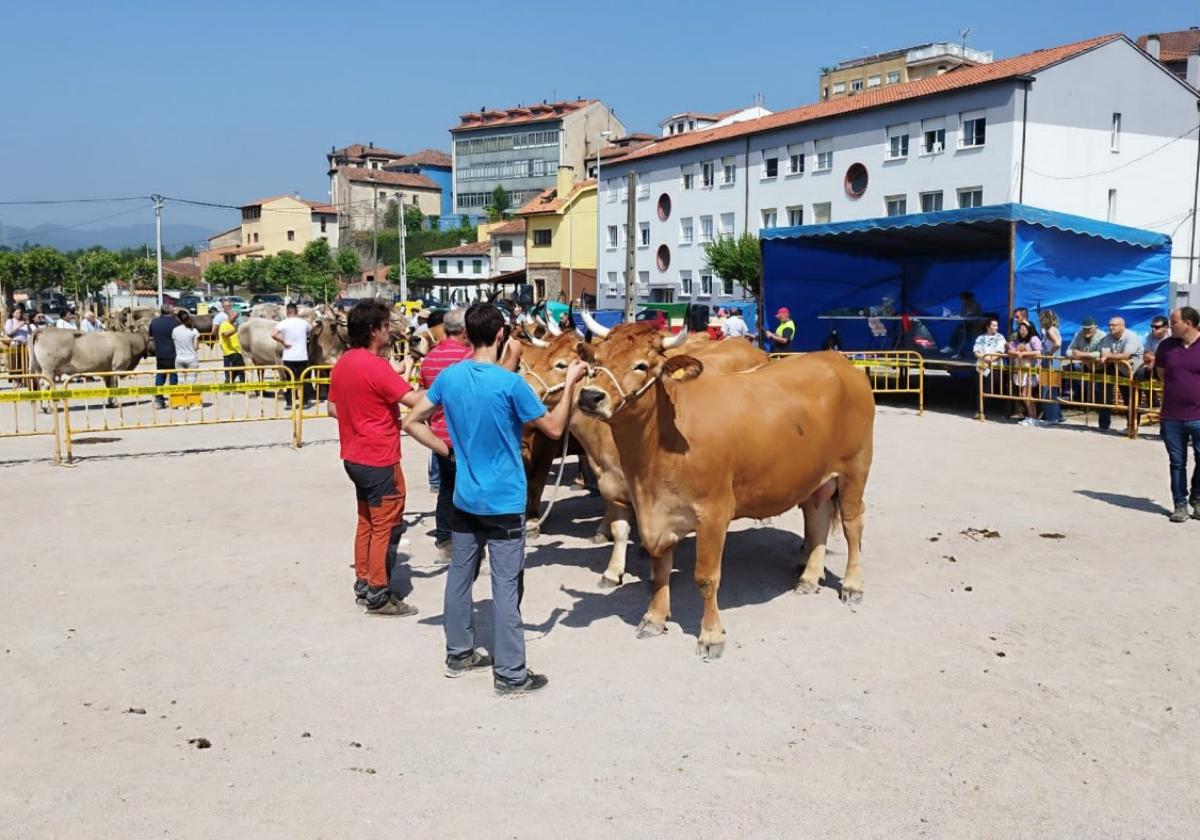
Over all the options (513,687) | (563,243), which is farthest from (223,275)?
(513,687)

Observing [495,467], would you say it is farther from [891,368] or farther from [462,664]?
[891,368]

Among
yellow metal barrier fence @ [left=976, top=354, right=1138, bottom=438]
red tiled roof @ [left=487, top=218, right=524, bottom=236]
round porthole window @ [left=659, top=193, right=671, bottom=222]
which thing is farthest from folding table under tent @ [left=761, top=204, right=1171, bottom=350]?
red tiled roof @ [left=487, top=218, right=524, bottom=236]

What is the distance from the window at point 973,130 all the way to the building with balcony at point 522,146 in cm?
5240

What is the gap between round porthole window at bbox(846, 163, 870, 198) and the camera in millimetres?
41500

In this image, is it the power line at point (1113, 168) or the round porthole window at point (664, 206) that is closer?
the power line at point (1113, 168)

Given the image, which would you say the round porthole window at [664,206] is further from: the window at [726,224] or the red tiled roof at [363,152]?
the red tiled roof at [363,152]

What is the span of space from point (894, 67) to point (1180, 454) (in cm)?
7396

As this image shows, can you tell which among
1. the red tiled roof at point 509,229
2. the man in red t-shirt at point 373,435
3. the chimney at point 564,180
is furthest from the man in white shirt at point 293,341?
the red tiled roof at point 509,229

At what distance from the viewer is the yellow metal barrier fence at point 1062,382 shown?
14344 mm

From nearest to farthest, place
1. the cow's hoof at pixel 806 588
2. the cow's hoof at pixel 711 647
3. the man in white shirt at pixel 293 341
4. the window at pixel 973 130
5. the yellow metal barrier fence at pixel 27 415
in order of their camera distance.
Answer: the cow's hoof at pixel 711 647 < the cow's hoof at pixel 806 588 < the yellow metal barrier fence at pixel 27 415 < the man in white shirt at pixel 293 341 < the window at pixel 973 130

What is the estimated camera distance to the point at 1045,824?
408 centimetres

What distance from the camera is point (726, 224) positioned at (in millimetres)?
49156

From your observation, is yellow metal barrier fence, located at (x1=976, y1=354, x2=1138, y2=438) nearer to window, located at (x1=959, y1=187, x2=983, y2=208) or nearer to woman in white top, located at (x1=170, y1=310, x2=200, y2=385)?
woman in white top, located at (x1=170, y1=310, x2=200, y2=385)

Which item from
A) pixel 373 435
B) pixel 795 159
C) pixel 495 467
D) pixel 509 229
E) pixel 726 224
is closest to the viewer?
pixel 495 467
